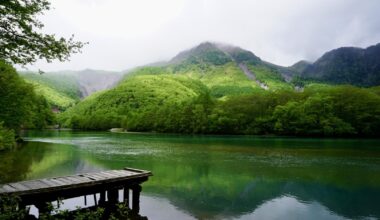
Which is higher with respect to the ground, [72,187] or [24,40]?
[24,40]

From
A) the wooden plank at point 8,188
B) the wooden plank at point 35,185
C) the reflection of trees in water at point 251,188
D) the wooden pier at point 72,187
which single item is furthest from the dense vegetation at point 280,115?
the wooden plank at point 8,188

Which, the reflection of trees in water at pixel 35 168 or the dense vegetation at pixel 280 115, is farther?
the dense vegetation at pixel 280 115

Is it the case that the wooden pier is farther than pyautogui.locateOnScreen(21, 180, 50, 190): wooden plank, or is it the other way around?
pyautogui.locateOnScreen(21, 180, 50, 190): wooden plank

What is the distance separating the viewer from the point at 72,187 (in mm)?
14945

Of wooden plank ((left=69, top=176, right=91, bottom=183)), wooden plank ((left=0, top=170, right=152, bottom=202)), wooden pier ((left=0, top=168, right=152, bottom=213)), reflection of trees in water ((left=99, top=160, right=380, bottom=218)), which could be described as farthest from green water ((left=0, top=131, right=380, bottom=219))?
wooden plank ((left=69, top=176, right=91, bottom=183))

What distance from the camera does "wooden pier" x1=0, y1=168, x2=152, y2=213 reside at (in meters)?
13.9

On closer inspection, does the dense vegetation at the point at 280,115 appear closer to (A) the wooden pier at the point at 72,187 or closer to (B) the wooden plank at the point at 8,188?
(A) the wooden pier at the point at 72,187

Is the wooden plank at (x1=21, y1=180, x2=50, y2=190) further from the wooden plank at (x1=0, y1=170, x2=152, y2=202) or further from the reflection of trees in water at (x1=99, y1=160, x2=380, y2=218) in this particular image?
the reflection of trees in water at (x1=99, y1=160, x2=380, y2=218)

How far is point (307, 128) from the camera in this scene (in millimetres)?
111562

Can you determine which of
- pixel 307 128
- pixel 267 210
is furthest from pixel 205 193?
pixel 307 128

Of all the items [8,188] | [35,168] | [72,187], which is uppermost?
[8,188]

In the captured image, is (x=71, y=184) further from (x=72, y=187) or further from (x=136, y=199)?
(x=136, y=199)

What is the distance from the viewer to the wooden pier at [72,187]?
13.9 metres

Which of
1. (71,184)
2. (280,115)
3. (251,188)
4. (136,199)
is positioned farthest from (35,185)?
(280,115)
